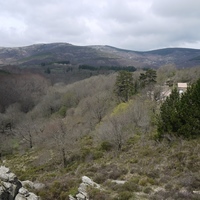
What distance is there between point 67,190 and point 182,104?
1461 cm

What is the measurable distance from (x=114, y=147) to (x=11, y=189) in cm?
1970

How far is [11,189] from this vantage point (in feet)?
45.5

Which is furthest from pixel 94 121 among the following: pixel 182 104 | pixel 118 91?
pixel 182 104

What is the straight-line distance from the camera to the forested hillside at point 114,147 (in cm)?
1541

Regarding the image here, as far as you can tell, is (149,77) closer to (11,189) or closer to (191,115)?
(191,115)

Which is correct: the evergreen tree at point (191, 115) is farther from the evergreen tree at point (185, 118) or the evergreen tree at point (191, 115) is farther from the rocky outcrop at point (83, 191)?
the rocky outcrop at point (83, 191)

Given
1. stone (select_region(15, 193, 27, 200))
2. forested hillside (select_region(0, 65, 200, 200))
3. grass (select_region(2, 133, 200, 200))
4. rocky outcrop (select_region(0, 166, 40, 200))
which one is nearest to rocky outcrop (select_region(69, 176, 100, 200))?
forested hillside (select_region(0, 65, 200, 200))

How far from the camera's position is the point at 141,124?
3544 centimetres

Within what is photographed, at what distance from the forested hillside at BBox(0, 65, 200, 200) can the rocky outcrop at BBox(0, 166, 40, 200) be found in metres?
1.79

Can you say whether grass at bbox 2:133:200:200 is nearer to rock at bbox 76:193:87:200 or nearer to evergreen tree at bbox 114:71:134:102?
rock at bbox 76:193:87:200

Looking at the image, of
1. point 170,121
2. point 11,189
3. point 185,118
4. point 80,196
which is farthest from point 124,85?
point 11,189

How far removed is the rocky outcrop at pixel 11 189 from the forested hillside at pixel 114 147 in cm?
179

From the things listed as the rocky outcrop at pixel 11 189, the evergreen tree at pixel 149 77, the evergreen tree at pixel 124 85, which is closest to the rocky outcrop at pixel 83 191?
the rocky outcrop at pixel 11 189

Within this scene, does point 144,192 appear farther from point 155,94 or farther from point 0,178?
point 155,94
